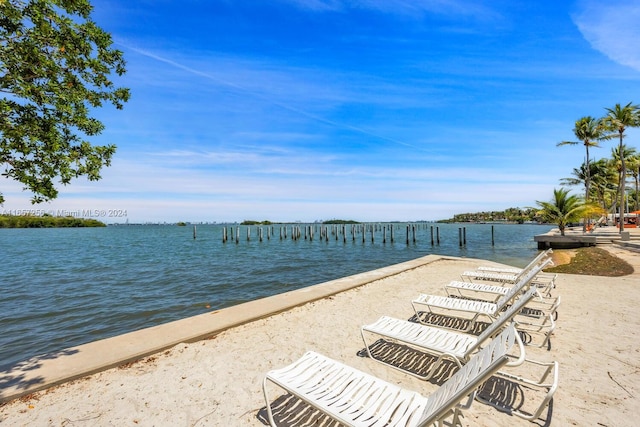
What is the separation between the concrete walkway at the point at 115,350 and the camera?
3.25 metres

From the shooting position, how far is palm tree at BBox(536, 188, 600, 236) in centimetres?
2108

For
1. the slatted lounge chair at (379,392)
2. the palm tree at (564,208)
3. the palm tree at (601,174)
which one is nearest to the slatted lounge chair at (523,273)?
the slatted lounge chair at (379,392)

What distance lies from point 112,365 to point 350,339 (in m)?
3.12

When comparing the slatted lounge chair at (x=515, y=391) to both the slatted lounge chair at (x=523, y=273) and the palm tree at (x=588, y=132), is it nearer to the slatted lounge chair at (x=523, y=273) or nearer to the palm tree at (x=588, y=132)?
the slatted lounge chair at (x=523, y=273)

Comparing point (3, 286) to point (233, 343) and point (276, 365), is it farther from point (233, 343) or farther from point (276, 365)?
point (276, 365)

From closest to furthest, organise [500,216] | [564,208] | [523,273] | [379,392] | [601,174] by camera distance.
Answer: [379,392] → [523,273] → [564,208] → [601,174] → [500,216]

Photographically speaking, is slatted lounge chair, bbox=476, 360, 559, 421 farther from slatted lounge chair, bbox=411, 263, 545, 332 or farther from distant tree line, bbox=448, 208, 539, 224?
distant tree line, bbox=448, 208, 539, 224

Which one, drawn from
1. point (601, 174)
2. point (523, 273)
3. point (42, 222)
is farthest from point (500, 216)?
point (42, 222)

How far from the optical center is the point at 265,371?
356 centimetres

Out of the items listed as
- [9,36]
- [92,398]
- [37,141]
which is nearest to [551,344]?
[92,398]

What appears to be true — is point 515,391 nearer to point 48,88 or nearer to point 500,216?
point 48,88

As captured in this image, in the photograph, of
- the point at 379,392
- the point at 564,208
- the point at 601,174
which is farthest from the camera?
the point at 601,174

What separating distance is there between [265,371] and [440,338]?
213 cm

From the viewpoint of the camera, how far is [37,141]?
351cm
